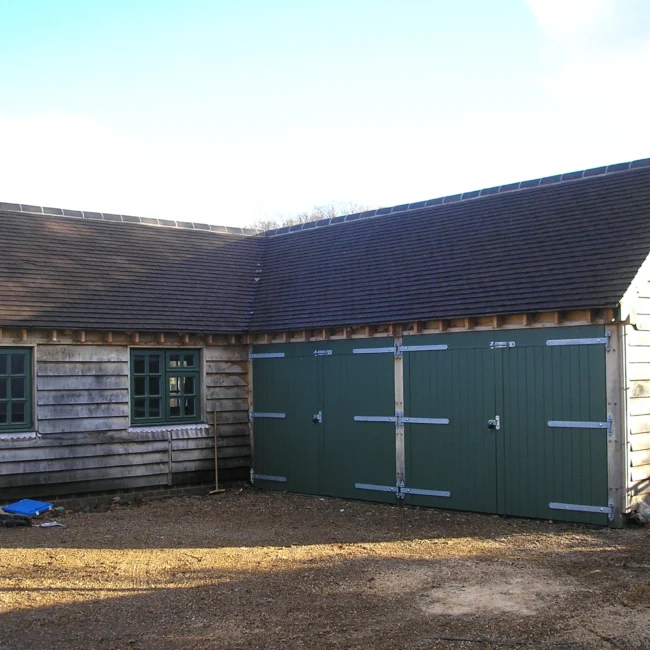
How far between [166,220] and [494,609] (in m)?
12.0

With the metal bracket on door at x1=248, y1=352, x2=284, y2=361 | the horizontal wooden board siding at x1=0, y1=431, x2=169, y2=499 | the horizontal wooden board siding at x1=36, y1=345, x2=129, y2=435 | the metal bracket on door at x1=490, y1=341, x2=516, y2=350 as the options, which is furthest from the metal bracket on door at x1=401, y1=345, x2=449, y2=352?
the horizontal wooden board siding at x1=36, y1=345, x2=129, y2=435

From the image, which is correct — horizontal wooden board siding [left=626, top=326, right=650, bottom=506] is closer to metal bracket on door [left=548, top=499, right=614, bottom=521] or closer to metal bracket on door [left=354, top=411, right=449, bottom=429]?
metal bracket on door [left=548, top=499, right=614, bottom=521]

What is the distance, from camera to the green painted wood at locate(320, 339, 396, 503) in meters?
13.2

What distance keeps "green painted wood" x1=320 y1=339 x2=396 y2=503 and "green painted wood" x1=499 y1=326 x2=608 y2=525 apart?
2.08 metres

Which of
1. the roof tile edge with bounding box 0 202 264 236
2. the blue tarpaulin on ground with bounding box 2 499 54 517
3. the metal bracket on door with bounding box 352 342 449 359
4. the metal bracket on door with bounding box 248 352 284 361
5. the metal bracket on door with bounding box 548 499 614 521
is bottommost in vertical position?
the blue tarpaulin on ground with bounding box 2 499 54 517

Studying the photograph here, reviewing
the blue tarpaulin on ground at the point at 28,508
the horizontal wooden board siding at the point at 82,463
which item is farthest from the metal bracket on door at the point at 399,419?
the blue tarpaulin on ground at the point at 28,508

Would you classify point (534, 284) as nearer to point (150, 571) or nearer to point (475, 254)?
point (475, 254)

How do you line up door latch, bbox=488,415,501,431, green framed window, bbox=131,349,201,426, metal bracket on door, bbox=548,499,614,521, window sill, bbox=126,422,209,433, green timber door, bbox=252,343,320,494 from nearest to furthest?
metal bracket on door, bbox=548,499,614,521
door latch, bbox=488,415,501,431
window sill, bbox=126,422,209,433
green framed window, bbox=131,349,201,426
green timber door, bbox=252,343,320,494

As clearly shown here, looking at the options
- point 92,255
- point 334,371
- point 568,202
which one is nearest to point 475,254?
point 568,202

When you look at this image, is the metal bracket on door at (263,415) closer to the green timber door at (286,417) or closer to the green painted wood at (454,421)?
the green timber door at (286,417)

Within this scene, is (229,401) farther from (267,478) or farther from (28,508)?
(28,508)

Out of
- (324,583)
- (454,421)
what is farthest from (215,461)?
(324,583)

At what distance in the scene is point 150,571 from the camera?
340 inches

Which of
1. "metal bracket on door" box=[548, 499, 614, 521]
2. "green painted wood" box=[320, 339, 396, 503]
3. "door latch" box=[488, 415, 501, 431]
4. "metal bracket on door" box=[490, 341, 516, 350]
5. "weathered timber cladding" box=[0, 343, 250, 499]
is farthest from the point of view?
"green painted wood" box=[320, 339, 396, 503]
